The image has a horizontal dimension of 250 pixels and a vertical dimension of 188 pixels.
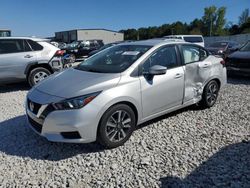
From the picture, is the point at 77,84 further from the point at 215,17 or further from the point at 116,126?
the point at 215,17

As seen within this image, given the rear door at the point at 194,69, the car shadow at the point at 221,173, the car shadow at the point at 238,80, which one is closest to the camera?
the car shadow at the point at 221,173

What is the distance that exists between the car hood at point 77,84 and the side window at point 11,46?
3.79 meters

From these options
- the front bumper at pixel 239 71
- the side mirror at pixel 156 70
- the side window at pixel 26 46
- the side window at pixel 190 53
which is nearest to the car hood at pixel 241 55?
the front bumper at pixel 239 71

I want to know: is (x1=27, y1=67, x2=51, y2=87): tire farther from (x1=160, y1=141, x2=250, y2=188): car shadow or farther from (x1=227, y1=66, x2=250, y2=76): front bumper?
(x1=227, y1=66, x2=250, y2=76): front bumper

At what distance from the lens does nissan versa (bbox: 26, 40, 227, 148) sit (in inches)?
126

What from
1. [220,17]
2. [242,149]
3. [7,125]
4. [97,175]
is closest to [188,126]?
[242,149]

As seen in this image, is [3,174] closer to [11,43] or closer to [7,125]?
[7,125]

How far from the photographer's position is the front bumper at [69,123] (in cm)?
314

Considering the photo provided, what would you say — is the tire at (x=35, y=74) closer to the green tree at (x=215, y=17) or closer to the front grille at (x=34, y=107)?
the front grille at (x=34, y=107)

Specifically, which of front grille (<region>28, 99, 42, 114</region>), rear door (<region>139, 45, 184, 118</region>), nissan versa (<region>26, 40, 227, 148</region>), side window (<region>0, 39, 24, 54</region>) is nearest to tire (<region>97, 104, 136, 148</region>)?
nissan versa (<region>26, 40, 227, 148</region>)

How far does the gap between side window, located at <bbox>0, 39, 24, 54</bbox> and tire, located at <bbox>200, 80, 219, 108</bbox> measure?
208 inches

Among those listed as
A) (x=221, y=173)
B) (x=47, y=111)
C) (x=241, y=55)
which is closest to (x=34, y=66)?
(x=47, y=111)

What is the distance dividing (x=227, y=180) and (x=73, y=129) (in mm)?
1997

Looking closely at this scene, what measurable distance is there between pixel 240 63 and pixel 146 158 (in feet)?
22.2
